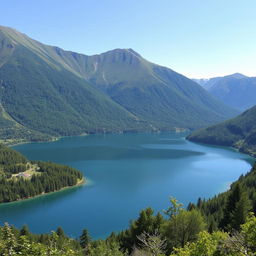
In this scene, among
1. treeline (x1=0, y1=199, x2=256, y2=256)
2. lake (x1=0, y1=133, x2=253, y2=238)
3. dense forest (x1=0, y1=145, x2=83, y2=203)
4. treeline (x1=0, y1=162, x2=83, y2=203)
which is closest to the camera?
treeline (x1=0, y1=199, x2=256, y2=256)

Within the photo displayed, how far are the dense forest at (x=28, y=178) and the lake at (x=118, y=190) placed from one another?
11.2 feet

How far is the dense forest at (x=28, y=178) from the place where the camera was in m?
96.4

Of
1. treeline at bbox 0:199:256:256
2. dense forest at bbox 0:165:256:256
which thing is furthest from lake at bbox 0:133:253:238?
dense forest at bbox 0:165:256:256

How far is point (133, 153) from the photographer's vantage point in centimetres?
19500

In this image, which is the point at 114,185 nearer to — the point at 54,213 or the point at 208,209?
the point at 54,213

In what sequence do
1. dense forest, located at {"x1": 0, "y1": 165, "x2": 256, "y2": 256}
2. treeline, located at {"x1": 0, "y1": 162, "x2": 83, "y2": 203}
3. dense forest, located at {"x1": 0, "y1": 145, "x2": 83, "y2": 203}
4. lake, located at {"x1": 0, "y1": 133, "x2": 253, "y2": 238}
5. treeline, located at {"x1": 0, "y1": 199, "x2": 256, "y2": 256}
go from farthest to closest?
dense forest, located at {"x1": 0, "y1": 145, "x2": 83, "y2": 203}, treeline, located at {"x1": 0, "y1": 162, "x2": 83, "y2": 203}, lake, located at {"x1": 0, "y1": 133, "x2": 253, "y2": 238}, dense forest, located at {"x1": 0, "y1": 165, "x2": 256, "y2": 256}, treeline, located at {"x1": 0, "y1": 199, "x2": 256, "y2": 256}

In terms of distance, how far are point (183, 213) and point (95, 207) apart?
2190 inches

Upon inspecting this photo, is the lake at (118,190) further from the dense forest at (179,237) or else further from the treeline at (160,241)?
the dense forest at (179,237)

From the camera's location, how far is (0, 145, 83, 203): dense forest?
9638 centimetres

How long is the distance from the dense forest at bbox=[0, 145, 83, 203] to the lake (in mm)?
3426

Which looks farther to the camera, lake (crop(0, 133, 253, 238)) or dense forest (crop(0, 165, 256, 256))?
lake (crop(0, 133, 253, 238))

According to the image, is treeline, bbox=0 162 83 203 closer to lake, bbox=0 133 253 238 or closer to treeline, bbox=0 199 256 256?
lake, bbox=0 133 253 238

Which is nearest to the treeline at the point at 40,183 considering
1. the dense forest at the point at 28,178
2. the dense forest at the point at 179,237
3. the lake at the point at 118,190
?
the dense forest at the point at 28,178

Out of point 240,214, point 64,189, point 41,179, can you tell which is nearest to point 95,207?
point 64,189
